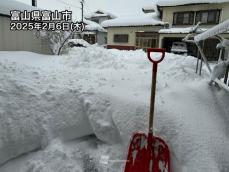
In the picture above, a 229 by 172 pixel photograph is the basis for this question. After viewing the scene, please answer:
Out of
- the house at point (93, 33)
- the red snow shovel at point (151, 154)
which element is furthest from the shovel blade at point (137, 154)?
the house at point (93, 33)

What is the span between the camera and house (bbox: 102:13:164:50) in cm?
1627

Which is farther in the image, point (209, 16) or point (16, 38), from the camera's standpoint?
point (209, 16)

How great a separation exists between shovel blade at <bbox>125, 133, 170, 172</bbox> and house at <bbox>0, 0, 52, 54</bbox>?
25.0 feet

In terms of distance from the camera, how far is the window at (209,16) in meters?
14.5

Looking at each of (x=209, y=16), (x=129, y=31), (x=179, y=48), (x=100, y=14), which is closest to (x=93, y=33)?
(x=100, y=14)

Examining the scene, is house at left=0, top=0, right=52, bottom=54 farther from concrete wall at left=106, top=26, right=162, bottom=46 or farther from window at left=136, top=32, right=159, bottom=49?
concrete wall at left=106, top=26, right=162, bottom=46

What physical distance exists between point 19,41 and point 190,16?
498 inches

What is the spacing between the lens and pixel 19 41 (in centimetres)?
851

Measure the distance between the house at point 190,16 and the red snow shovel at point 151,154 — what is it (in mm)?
12727

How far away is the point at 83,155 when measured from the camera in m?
2.50

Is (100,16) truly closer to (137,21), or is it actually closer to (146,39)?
(137,21)

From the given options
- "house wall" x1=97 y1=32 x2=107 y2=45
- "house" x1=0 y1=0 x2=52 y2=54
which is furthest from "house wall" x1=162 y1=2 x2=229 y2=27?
"house wall" x1=97 y1=32 x2=107 y2=45

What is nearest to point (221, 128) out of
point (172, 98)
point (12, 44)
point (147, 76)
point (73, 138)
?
point (172, 98)

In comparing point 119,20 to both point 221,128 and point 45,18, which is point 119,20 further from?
point 221,128
